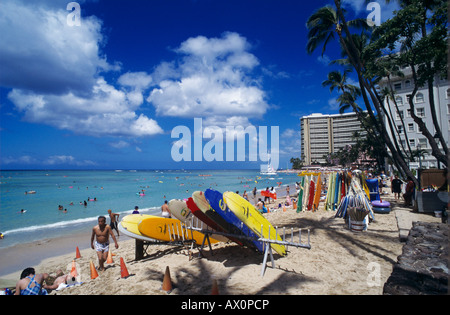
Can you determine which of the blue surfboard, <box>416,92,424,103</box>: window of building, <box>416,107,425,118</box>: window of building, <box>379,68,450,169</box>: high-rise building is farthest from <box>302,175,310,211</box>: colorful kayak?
<box>416,92,424,103</box>: window of building

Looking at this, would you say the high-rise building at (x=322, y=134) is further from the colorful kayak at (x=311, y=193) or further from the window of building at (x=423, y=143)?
the colorful kayak at (x=311, y=193)

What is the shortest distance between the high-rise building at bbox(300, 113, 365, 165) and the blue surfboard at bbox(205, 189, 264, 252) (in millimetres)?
117343

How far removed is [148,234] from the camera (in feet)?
22.5

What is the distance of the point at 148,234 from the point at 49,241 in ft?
30.8

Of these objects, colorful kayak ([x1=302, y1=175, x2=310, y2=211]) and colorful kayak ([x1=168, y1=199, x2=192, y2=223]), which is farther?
colorful kayak ([x1=302, y1=175, x2=310, y2=211])

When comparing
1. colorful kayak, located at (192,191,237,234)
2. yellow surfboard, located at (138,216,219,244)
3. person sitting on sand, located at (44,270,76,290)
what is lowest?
person sitting on sand, located at (44,270,76,290)

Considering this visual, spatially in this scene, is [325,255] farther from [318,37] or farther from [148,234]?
[318,37]

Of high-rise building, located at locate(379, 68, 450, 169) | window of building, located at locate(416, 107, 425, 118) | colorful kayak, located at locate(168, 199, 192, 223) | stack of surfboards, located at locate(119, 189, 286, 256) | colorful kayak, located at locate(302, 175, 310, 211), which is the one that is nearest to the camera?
stack of surfboards, located at locate(119, 189, 286, 256)

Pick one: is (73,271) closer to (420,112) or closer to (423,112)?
(423,112)

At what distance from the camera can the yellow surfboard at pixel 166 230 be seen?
6852mm

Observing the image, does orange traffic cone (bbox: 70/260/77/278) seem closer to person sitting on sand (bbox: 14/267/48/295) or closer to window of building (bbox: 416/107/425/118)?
person sitting on sand (bbox: 14/267/48/295)

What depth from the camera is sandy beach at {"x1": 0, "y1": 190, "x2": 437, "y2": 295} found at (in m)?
4.50
